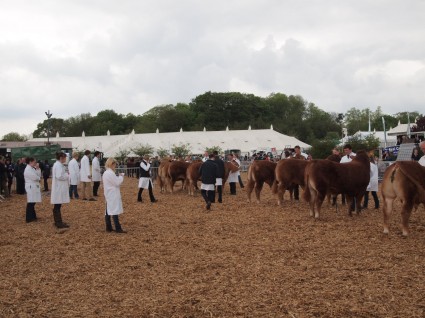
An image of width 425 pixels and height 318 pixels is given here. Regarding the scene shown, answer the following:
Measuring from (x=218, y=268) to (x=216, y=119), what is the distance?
279 feet

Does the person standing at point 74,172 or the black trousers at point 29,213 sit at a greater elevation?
the person standing at point 74,172

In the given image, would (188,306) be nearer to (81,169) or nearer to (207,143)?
(81,169)

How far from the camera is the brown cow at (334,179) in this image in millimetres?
11047

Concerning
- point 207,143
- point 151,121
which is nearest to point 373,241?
point 207,143

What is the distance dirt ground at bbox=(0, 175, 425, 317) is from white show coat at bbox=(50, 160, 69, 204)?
74 centimetres

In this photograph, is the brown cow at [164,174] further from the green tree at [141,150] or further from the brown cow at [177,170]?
the green tree at [141,150]

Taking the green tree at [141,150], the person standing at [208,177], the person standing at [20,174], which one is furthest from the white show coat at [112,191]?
the green tree at [141,150]

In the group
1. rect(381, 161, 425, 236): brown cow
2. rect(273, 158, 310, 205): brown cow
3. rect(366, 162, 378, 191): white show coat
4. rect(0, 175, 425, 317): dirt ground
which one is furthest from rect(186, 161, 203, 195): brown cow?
rect(381, 161, 425, 236): brown cow

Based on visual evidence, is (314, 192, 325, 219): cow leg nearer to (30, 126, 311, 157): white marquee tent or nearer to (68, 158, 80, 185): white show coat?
(68, 158, 80, 185): white show coat

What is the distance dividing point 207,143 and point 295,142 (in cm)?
1010

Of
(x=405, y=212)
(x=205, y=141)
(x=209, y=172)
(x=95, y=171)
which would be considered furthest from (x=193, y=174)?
(x=205, y=141)

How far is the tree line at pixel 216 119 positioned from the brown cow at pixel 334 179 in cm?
7125

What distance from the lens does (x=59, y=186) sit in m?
11.3

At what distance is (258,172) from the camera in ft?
50.2
